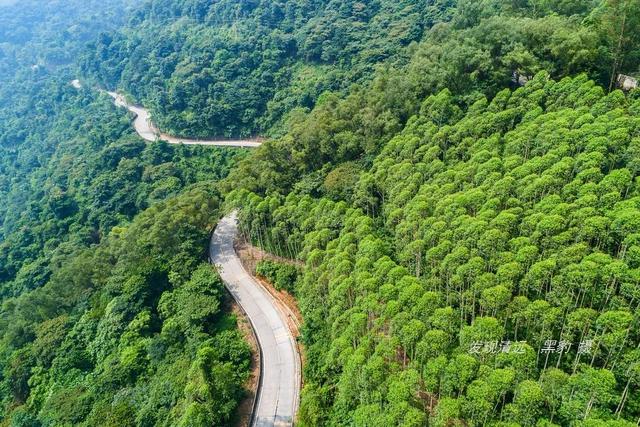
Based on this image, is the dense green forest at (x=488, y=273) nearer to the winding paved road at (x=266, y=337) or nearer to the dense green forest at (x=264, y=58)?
the winding paved road at (x=266, y=337)

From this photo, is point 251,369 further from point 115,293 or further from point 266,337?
point 115,293

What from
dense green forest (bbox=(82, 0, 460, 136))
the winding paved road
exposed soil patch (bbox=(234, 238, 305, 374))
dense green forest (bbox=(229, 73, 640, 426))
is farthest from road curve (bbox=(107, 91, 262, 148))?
dense green forest (bbox=(229, 73, 640, 426))

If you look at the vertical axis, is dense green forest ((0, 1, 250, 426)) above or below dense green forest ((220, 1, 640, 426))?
below

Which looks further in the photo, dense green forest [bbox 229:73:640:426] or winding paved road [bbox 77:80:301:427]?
winding paved road [bbox 77:80:301:427]

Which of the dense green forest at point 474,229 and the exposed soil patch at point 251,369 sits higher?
the dense green forest at point 474,229

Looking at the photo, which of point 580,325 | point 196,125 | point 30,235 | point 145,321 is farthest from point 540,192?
point 30,235

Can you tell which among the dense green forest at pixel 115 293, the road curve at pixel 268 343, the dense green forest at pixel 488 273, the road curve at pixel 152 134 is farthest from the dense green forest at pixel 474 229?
the road curve at pixel 152 134

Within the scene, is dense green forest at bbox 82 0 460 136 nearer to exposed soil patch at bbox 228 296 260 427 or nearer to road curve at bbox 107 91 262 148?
road curve at bbox 107 91 262 148

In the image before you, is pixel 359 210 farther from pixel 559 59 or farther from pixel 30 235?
pixel 30 235
